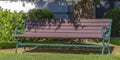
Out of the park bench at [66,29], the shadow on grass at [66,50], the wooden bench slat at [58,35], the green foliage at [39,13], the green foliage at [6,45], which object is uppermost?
the green foliage at [39,13]

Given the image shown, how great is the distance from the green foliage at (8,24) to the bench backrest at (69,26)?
2475mm

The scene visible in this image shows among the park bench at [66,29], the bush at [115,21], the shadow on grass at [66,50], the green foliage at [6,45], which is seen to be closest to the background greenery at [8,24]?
the green foliage at [6,45]

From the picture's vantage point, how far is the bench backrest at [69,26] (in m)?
10.5

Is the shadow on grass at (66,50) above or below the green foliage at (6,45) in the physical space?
below

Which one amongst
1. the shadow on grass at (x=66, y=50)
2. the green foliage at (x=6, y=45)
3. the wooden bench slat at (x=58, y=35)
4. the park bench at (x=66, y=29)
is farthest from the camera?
the green foliage at (x=6, y=45)

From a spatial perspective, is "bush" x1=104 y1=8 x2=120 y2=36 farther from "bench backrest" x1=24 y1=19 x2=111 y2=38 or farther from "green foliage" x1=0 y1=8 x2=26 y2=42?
"bench backrest" x1=24 y1=19 x2=111 y2=38

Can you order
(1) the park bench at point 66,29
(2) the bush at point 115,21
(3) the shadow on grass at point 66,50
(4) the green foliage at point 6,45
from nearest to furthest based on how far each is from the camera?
(1) the park bench at point 66,29, (3) the shadow on grass at point 66,50, (4) the green foliage at point 6,45, (2) the bush at point 115,21

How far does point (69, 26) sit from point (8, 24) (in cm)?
322

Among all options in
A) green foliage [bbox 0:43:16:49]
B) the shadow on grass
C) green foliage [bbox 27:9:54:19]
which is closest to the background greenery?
green foliage [bbox 0:43:16:49]

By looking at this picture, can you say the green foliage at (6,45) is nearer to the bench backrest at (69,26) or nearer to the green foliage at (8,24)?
the green foliage at (8,24)

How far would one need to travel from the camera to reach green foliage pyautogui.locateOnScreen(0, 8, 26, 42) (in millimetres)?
13273

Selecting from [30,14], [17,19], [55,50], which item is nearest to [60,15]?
[30,14]

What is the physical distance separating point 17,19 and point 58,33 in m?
3.37

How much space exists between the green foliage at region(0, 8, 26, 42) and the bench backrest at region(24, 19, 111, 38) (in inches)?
97.5
